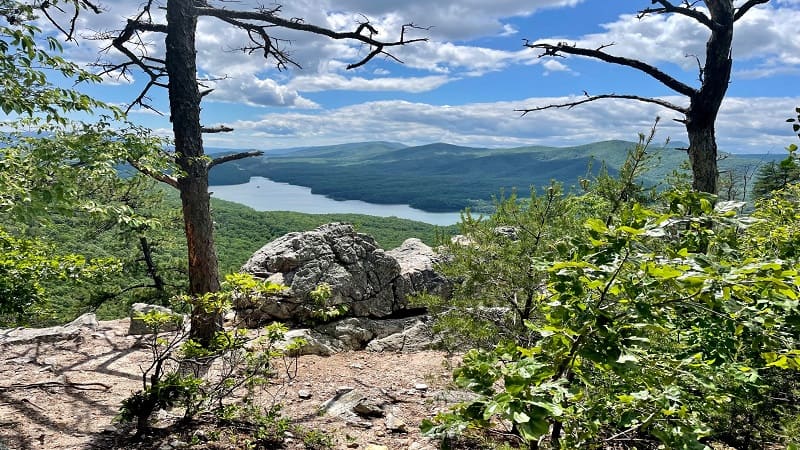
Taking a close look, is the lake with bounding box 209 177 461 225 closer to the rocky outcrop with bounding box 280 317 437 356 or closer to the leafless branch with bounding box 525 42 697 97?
the rocky outcrop with bounding box 280 317 437 356

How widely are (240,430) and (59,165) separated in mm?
3301


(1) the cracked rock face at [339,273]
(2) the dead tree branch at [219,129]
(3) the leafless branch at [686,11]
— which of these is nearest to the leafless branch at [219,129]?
(2) the dead tree branch at [219,129]

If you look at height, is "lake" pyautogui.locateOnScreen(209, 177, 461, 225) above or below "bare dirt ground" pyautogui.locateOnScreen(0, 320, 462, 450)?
below

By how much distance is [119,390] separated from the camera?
6539mm

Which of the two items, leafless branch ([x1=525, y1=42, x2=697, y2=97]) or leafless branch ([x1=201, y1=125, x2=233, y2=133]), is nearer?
leafless branch ([x1=525, y1=42, x2=697, y2=97])

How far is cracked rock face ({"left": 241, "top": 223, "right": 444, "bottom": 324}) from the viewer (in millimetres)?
10383

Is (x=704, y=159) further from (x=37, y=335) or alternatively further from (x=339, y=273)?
(x=37, y=335)

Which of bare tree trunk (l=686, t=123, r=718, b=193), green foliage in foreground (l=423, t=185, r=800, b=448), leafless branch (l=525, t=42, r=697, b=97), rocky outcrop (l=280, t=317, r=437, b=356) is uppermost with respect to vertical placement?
leafless branch (l=525, t=42, r=697, b=97)

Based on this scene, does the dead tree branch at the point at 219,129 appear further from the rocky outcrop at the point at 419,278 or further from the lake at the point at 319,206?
the lake at the point at 319,206

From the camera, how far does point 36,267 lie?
6793 millimetres

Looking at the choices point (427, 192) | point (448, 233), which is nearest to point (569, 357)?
point (448, 233)

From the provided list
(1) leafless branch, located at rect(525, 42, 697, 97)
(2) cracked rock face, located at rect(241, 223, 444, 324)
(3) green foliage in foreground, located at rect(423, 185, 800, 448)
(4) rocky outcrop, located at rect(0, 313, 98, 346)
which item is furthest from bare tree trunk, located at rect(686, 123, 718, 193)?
(4) rocky outcrop, located at rect(0, 313, 98, 346)

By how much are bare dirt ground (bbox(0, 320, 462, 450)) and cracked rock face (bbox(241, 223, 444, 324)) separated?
1.61 m

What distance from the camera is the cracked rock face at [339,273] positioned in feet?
34.1
